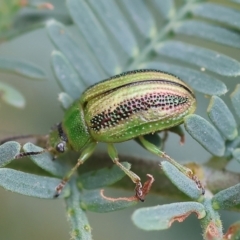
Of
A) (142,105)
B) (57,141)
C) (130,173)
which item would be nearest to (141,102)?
(142,105)

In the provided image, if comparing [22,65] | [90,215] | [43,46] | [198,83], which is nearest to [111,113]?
[198,83]

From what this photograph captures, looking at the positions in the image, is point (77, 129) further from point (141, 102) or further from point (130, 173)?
point (130, 173)

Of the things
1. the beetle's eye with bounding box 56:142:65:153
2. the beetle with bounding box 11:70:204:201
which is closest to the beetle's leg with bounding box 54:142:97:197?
the beetle with bounding box 11:70:204:201

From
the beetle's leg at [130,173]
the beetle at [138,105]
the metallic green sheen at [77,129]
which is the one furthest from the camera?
the metallic green sheen at [77,129]

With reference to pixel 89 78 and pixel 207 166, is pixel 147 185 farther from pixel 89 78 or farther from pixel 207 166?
pixel 89 78

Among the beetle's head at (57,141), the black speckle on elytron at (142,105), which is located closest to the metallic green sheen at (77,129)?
the beetle's head at (57,141)

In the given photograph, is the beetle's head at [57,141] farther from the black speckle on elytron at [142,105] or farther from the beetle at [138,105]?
the black speckle on elytron at [142,105]
